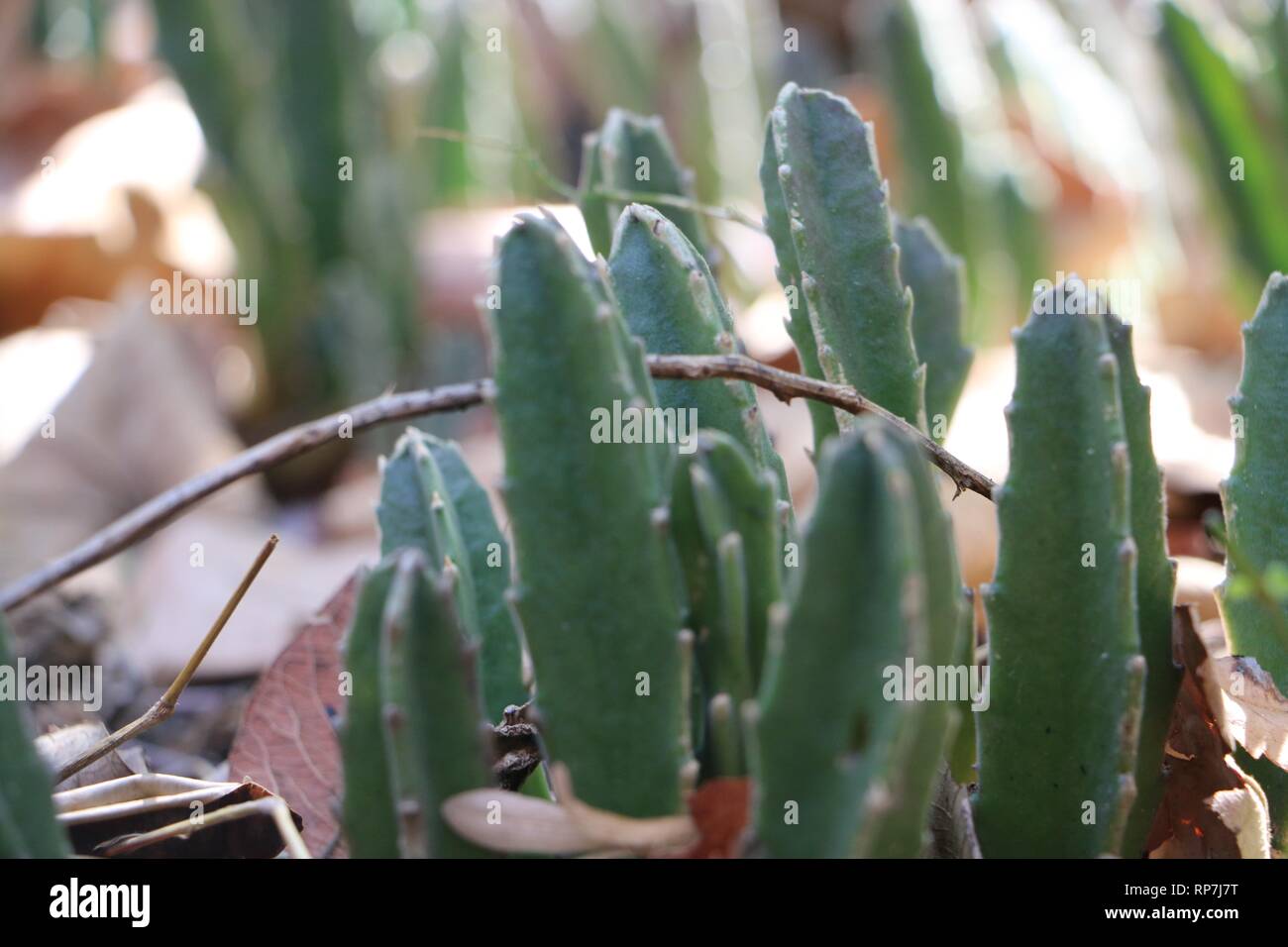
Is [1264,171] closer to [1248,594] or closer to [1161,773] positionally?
[1248,594]

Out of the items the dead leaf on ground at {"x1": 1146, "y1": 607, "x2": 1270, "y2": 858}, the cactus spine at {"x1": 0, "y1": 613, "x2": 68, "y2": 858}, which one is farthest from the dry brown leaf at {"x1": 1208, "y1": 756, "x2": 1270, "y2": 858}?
the cactus spine at {"x1": 0, "y1": 613, "x2": 68, "y2": 858}

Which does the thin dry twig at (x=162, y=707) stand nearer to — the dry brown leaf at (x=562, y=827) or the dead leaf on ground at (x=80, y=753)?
the dead leaf on ground at (x=80, y=753)

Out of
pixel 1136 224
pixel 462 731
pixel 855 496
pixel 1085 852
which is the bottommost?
pixel 1085 852

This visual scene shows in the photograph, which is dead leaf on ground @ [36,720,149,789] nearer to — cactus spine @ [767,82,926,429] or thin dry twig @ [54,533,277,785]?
thin dry twig @ [54,533,277,785]

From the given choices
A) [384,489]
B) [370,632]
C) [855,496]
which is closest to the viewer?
[855,496]

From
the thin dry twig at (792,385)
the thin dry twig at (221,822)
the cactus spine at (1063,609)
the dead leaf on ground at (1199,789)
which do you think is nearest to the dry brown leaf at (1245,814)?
the dead leaf on ground at (1199,789)

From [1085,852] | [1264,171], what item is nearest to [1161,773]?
[1085,852]
